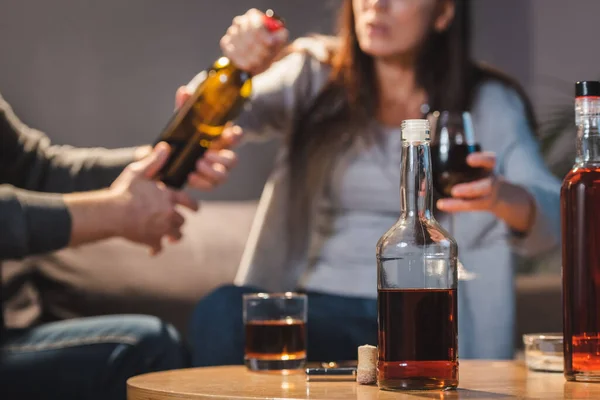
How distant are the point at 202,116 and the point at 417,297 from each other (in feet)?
3.40

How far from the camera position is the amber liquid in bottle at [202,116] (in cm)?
179

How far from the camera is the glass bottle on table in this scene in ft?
2.75

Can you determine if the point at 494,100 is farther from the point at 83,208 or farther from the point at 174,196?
the point at 83,208

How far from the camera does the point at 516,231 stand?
1940mm

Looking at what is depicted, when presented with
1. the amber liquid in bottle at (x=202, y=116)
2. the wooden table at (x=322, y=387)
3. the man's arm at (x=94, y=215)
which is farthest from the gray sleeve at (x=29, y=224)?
the wooden table at (x=322, y=387)

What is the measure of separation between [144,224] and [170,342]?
0.82ft

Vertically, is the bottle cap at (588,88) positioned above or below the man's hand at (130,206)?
above

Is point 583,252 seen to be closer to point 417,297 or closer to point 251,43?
point 417,297

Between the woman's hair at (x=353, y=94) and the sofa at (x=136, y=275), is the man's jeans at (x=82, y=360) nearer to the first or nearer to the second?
→ the sofa at (x=136, y=275)

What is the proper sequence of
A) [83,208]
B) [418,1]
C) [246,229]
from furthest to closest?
→ [246,229] < [418,1] < [83,208]

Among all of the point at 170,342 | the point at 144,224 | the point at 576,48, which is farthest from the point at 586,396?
the point at 576,48

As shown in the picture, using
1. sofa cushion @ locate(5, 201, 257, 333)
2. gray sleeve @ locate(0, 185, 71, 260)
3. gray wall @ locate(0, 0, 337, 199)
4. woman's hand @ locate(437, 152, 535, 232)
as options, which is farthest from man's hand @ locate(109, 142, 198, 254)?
woman's hand @ locate(437, 152, 535, 232)

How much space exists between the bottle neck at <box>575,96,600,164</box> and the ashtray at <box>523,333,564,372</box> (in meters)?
0.26

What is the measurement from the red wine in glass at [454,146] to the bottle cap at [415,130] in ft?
1.87
